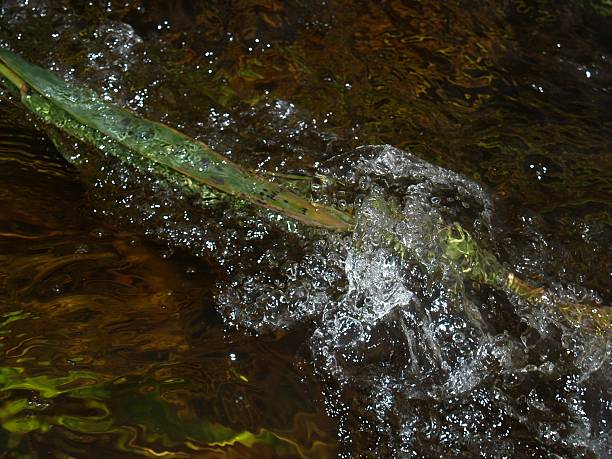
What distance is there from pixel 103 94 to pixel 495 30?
3.96 ft

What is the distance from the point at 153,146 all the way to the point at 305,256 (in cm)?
39

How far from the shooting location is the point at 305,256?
1545 mm

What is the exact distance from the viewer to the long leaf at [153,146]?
156cm

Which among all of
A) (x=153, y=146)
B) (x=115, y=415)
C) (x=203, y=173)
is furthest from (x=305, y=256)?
(x=115, y=415)

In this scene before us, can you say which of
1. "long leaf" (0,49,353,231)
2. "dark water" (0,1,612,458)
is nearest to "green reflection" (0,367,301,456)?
"dark water" (0,1,612,458)

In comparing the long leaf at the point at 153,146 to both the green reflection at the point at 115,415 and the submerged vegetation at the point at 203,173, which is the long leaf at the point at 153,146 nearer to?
the submerged vegetation at the point at 203,173

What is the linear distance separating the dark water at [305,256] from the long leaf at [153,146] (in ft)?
0.16

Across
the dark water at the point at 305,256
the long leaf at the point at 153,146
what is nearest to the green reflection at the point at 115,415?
the dark water at the point at 305,256

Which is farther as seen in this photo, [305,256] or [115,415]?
[305,256]

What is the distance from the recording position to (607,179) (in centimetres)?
195

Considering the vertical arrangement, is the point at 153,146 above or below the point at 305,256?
above

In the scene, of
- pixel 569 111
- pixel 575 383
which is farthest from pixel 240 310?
pixel 569 111

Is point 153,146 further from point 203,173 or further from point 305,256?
point 305,256

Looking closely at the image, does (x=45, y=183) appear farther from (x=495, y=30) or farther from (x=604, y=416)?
(x=495, y=30)
